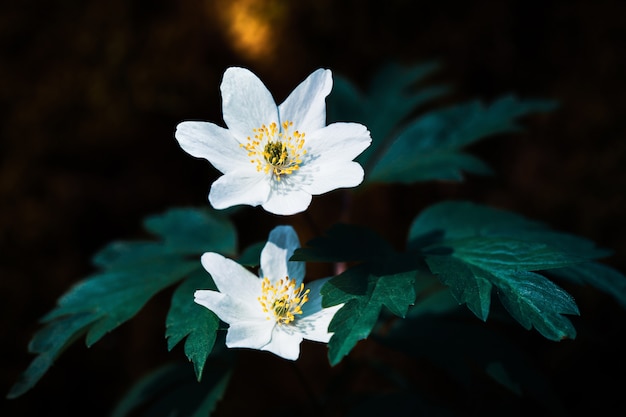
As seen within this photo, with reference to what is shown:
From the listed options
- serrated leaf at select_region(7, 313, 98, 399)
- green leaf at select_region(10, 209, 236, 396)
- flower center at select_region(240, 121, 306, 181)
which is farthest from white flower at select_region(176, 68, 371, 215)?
serrated leaf at select_region(7, 313, 98, 399)

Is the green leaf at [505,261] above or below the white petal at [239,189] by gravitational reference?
below

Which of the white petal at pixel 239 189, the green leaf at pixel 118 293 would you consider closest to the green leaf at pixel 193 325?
the green leaf at pixel 118 293

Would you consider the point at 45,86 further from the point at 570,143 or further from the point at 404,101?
the point at 570,143

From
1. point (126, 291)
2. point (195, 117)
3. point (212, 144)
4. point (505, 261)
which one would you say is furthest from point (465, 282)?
point (195, 117)

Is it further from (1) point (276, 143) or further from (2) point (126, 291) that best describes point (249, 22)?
(2) point (126, 291)

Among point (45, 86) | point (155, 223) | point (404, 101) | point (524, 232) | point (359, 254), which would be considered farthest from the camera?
point (45, 86)

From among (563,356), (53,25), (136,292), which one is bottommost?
(563,356)

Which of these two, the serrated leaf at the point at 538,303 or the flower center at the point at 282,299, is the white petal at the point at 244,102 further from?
the serrated leaf at the point at 538,303

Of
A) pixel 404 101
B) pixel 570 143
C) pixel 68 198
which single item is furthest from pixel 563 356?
pixel 68 198
